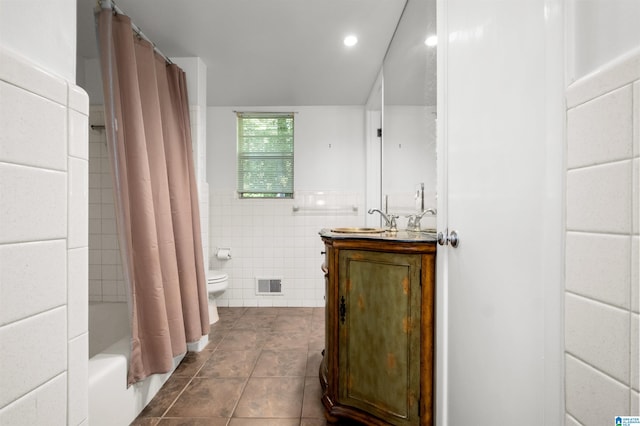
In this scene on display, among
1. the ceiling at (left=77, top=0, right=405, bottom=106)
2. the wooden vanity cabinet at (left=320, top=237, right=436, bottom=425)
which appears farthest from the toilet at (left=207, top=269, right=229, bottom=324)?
the ceiling at (left=77, top=0, right=405, bottom=106)

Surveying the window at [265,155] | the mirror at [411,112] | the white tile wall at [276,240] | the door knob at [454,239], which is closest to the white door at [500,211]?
the door knob at [454,239]

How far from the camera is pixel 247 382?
1.88 meters

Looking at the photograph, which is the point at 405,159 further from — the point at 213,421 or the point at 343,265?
the point at 213,421

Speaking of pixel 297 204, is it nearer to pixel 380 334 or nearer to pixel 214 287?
pixel 214 287

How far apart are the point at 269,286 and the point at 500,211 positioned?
9.81 feet

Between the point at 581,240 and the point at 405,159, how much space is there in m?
1.53

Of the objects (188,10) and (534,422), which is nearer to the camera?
(534,422)

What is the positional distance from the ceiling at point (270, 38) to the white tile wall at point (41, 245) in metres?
1.49

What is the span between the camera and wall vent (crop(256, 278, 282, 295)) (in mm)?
3467

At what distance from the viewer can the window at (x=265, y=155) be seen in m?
3.53

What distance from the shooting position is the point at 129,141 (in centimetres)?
160

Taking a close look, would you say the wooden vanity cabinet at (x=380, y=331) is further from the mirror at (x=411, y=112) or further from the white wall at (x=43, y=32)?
the white wall at (x=43, y=32)

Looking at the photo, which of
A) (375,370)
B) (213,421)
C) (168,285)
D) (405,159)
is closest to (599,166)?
(375,370)

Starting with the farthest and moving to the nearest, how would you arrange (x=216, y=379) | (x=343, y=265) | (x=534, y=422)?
(x=216, y=379) < (x=343, y=265) < (x=534, y=422)
